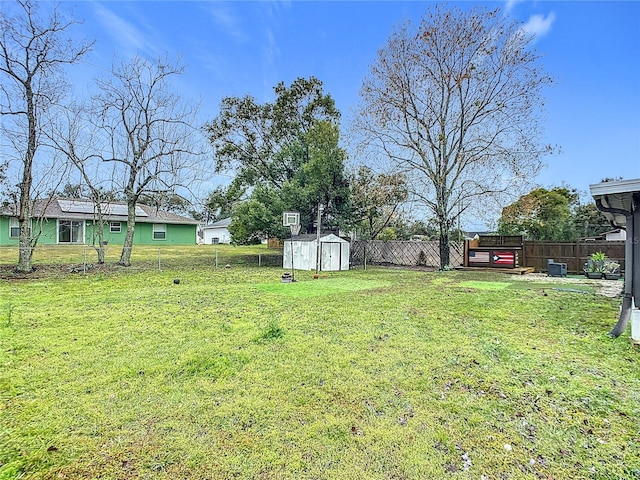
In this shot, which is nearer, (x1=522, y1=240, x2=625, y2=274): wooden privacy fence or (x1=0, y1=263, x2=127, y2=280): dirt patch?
(x1=0, y1=263, x2=127, y2=280): dirt patch

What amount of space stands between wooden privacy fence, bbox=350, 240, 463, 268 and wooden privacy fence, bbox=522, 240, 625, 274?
3.25 metres

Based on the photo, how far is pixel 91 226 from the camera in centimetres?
2161

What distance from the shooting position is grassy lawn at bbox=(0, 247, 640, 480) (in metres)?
2.13

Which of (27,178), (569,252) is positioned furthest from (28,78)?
(569,252)

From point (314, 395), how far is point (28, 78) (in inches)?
504

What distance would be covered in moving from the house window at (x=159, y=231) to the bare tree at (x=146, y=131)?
1337 cm

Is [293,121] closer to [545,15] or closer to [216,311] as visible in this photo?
[545,15]

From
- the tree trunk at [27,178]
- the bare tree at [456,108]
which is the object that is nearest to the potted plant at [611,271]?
the bare tree at [456,108]

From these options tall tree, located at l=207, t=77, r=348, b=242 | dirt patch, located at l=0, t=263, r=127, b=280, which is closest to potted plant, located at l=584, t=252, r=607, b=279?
tall tree, located at l=207, t=77, r=348, b=242

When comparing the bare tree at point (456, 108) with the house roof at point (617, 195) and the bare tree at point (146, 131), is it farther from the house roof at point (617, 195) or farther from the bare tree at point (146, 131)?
the house roof at point (617, 195)

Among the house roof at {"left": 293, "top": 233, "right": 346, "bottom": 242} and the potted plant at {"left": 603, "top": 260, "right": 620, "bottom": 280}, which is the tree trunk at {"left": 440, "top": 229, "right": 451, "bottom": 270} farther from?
the potted plant at {"left": 603, "top": 260, "right": 620, "bottom": 280}

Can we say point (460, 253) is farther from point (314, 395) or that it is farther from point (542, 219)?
point (314, 395)

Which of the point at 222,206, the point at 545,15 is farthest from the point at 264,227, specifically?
the point at 545,15

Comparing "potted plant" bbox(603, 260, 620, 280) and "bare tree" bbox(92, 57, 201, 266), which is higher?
"bare tree" bbox(92, 57, 201, 266)
